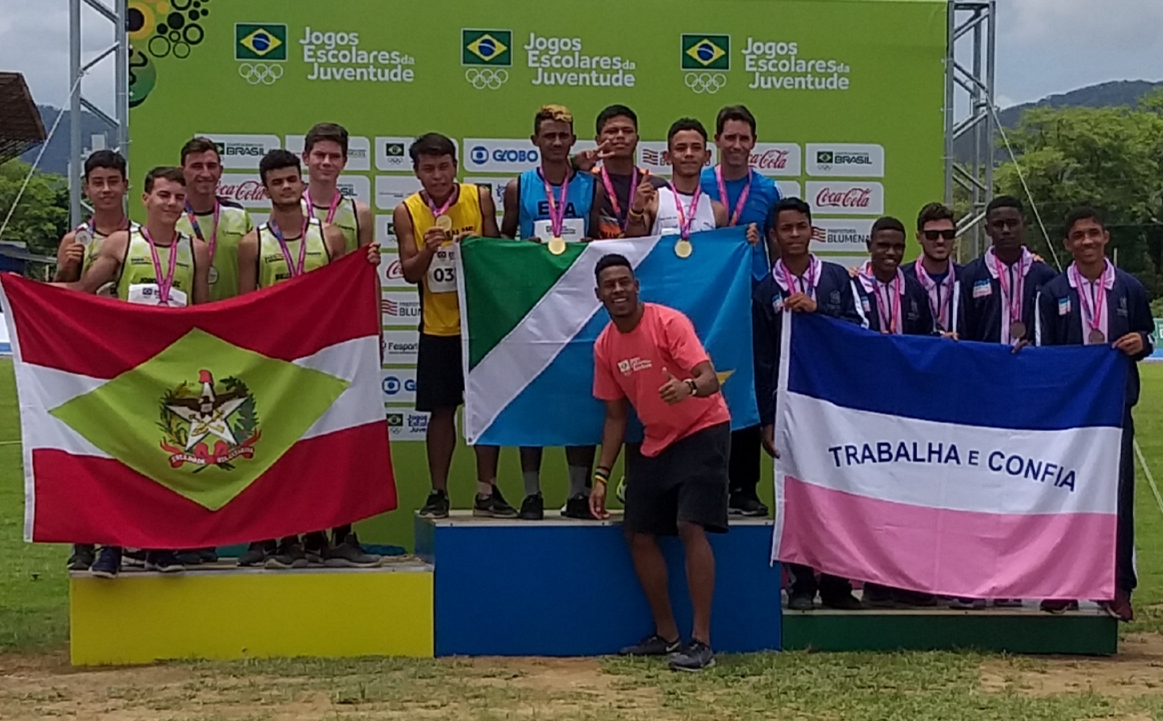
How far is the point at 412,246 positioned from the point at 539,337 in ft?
2.32

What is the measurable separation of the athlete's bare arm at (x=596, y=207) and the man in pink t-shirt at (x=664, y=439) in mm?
699

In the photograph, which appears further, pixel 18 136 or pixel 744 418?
pixel 18 136

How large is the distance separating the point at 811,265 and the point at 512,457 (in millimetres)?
2742

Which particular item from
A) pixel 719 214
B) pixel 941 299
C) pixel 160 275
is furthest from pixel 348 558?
pixel 941 299

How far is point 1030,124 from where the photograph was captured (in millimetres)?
76375

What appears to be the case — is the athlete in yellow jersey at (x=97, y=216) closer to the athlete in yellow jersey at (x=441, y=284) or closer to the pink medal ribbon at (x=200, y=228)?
the pink medal ribbon at (x=200, y=228)

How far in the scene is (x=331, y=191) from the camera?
271 inches

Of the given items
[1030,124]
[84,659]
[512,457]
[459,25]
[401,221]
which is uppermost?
[1030,124]

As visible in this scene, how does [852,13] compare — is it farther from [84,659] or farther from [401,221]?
[84,659]

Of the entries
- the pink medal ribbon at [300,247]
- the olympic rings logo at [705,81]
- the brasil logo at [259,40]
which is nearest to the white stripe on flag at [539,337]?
the pink medal ribbon at [300,247]

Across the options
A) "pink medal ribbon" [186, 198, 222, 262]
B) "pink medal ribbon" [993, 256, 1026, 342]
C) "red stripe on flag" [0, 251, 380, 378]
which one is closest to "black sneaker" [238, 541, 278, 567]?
"red stripe on flag" [0, 251, 380, 378]

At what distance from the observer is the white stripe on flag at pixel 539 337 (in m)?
6.73

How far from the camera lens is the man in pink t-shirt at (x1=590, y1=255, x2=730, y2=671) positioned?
6145mm

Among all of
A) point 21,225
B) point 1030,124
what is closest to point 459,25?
point 21,225
